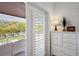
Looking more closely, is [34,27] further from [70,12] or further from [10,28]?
[70,12]

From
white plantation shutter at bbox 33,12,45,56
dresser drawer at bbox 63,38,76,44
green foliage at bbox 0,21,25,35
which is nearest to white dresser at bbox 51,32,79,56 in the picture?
dresser drawer at bbox 63,38,76,44

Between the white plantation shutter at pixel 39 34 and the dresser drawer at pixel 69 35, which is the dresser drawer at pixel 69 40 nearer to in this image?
the dresser drawer at pixel 69 35

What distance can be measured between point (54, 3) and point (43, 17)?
0.20 m

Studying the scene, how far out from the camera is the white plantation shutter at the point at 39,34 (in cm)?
125

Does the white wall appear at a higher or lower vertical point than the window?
higher

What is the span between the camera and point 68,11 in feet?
4.04

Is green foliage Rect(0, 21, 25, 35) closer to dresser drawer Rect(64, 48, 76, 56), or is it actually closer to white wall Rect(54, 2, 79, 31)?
white wall Rect(54, 2, 79, 31)

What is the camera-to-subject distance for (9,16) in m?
1.17

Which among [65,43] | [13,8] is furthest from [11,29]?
[65,43]

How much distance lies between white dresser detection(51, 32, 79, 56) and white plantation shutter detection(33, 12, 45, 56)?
0.11 metres

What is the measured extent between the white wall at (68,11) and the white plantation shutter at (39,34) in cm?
18

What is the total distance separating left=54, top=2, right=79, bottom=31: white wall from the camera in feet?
4.00

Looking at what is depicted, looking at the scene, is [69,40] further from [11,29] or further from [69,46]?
[11,29]

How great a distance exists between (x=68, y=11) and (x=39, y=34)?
41 cm
